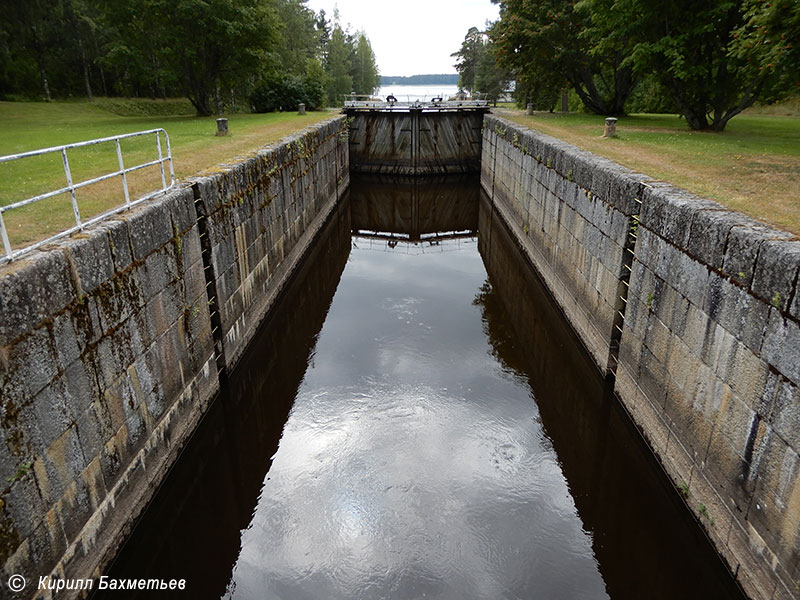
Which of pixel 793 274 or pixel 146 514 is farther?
pixel 146 514

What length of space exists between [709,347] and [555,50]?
21.1 meters

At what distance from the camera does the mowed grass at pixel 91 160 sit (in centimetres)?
627

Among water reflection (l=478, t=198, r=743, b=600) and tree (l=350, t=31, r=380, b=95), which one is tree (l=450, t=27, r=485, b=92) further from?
water reflection (l=478, t=198, r=743, b=600)

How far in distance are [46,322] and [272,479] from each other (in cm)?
365

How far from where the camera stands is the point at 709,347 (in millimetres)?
5805

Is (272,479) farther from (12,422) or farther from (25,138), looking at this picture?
(25,138)

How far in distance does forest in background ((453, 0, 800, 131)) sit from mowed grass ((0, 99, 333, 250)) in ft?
33.0

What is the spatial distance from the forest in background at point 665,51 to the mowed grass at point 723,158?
1.23 meters

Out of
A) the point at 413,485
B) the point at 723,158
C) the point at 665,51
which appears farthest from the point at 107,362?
the point at 665,51

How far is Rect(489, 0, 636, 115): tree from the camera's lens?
898 inches

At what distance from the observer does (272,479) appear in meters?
7.10

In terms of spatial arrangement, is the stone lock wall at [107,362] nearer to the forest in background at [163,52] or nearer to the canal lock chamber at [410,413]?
the canal lock chamber at [410,413]

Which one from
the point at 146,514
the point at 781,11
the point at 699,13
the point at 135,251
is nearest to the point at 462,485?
the point at 146,514

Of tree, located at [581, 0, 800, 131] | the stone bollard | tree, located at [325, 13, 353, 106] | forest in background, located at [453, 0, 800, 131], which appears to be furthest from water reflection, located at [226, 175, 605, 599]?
tree, located at [325, 13, 353, 106]
